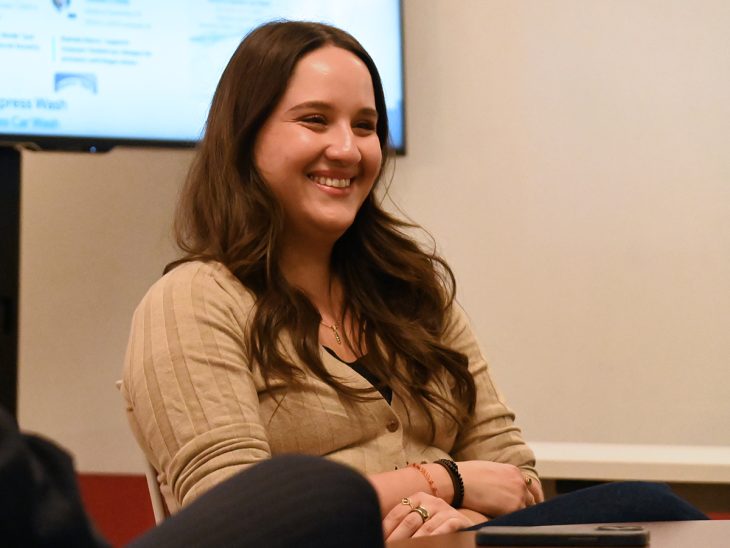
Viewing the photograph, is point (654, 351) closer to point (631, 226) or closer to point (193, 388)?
point (631, 226)

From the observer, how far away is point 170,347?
1520 millimetres

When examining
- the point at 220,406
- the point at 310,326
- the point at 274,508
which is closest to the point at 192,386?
the point at 220,406

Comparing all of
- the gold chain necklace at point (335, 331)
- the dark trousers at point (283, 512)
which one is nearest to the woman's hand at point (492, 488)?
the gold chain necklace at point (335, 331)

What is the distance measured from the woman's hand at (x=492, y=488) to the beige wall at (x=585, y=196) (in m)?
1.44

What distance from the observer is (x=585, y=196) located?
10.1 ft

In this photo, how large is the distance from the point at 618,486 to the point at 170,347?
25.6 inches

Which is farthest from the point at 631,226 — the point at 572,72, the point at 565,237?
the point at 572,72

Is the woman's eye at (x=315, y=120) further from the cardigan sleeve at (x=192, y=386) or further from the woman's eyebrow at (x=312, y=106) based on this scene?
the cardigan sleeve at (x=192, y=386)

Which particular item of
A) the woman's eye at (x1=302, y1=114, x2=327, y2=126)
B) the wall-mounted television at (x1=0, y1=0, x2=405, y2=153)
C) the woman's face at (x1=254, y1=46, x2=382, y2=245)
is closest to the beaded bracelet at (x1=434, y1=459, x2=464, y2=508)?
the woman's face at (x1=254, y1=46, x2=382, y2=245)

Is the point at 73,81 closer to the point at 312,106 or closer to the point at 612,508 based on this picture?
the point at 312,106

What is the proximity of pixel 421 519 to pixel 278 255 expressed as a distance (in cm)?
53

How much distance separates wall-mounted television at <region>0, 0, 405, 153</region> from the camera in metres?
2.54

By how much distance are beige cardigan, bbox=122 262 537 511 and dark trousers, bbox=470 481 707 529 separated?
16.3 inches

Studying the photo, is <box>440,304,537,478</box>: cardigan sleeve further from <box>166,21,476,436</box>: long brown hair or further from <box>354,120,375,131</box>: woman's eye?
<box>354,120,375,131</box>: woman's eye
